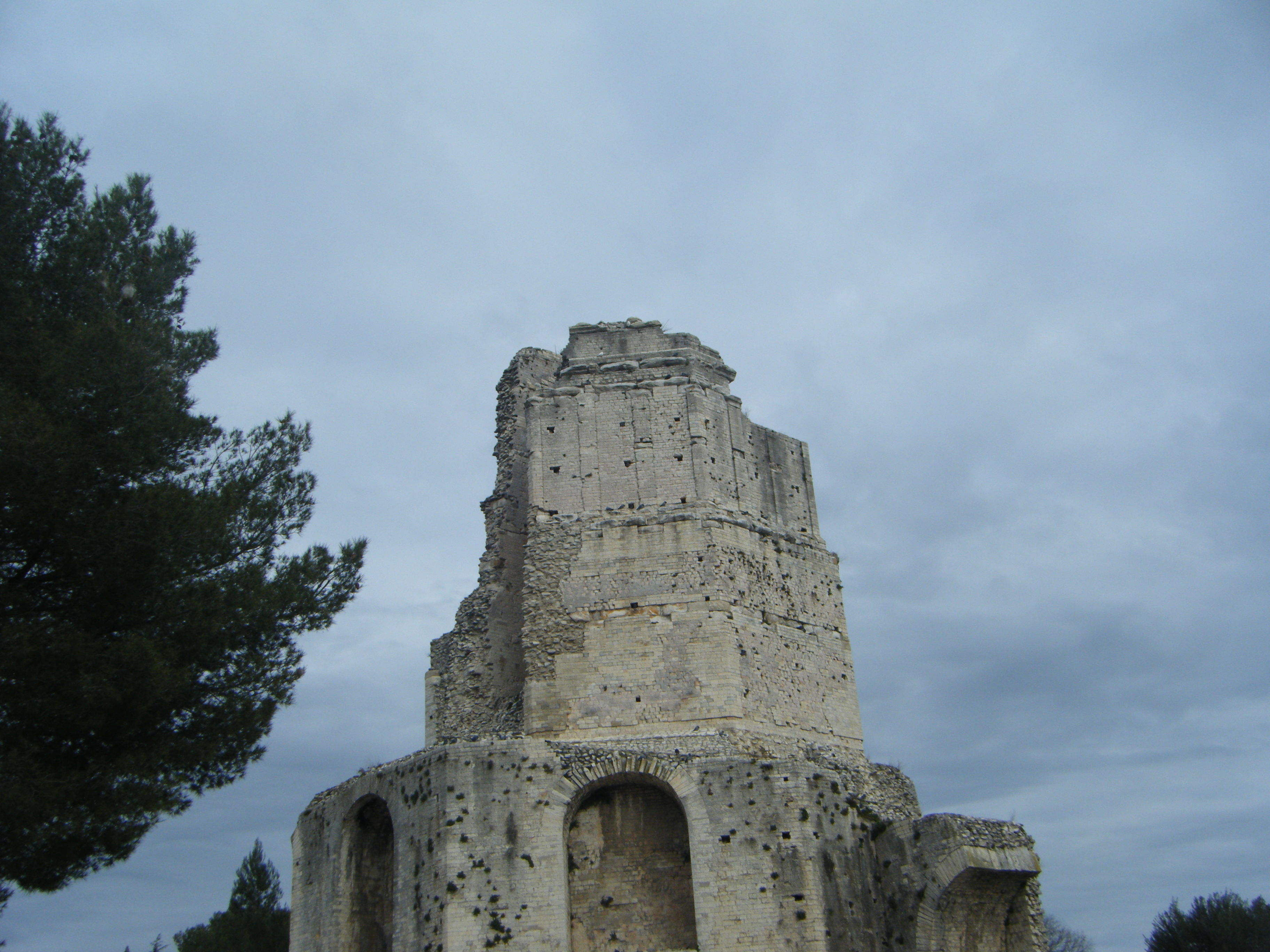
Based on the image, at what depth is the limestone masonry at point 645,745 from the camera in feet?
45.5

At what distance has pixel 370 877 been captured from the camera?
15.5 metres

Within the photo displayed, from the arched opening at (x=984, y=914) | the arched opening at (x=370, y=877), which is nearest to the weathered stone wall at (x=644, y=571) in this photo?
the arched opening at (x=370, y=877)

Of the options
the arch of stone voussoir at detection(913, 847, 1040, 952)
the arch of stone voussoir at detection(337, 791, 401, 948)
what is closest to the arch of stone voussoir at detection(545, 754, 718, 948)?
the arch of stone voussoir at detection(337, 791, 401, 948)

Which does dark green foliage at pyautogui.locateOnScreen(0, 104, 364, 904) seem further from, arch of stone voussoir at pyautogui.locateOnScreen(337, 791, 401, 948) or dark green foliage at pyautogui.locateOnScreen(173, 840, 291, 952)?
dark green foliage at pyautogui.locateOnScreen(173, 840, 291, 952)

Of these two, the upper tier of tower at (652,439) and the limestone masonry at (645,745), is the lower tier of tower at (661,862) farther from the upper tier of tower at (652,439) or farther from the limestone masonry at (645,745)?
the upper tier of tower at (652,439)

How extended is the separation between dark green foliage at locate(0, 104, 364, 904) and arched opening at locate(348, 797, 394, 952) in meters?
3.79

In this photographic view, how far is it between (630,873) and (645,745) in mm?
1615

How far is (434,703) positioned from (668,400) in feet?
19.9

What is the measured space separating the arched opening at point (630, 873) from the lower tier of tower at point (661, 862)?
19mm

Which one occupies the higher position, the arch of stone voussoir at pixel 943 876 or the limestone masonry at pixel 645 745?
the limestone masonry at pixel 645 745

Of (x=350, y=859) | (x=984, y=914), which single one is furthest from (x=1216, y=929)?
(x=350, y=859)

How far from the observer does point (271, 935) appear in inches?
965

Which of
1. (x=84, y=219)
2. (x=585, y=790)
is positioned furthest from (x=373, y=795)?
(x=84, y=219)

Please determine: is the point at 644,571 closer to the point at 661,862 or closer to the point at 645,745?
the point at 645,745
